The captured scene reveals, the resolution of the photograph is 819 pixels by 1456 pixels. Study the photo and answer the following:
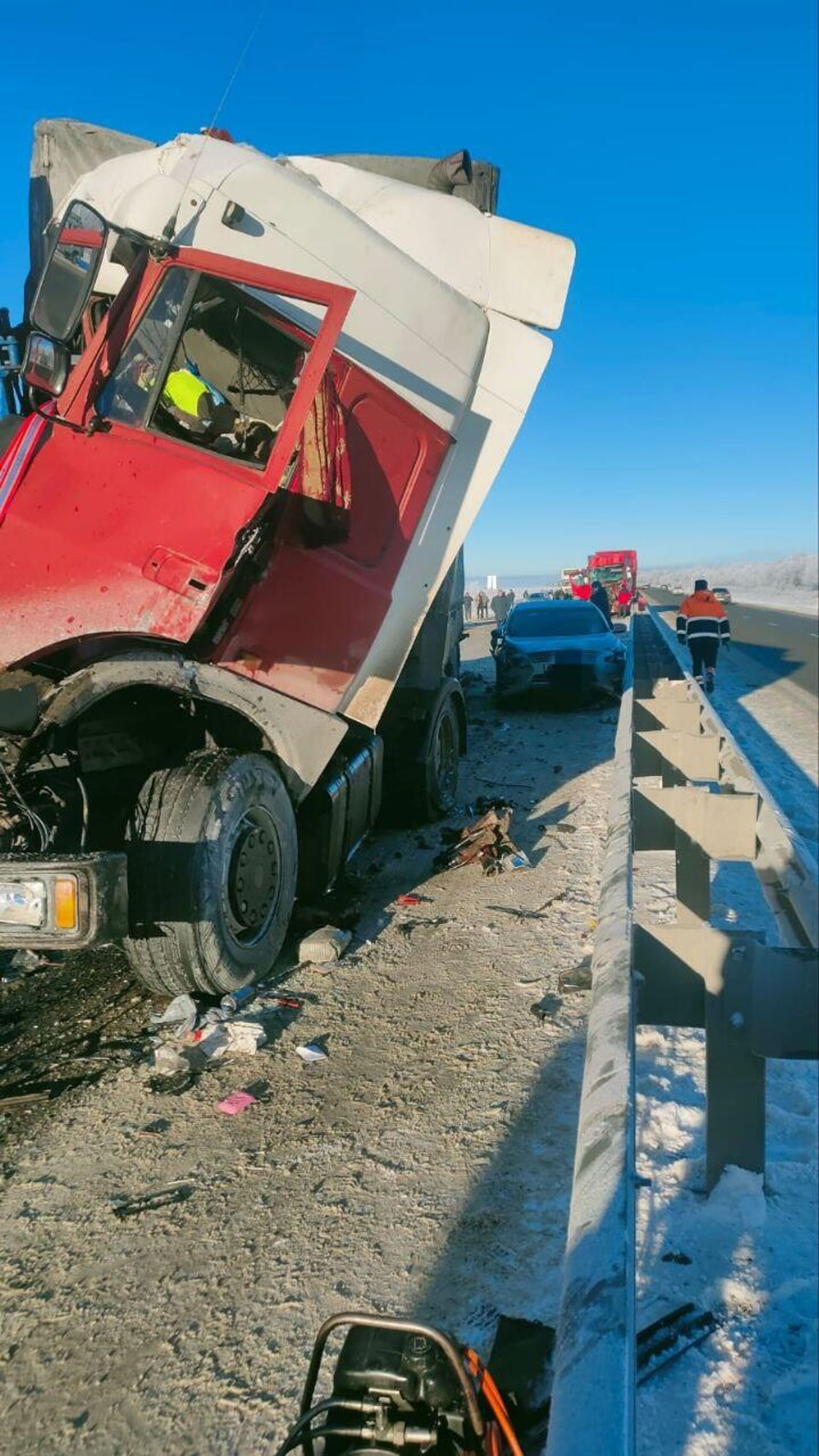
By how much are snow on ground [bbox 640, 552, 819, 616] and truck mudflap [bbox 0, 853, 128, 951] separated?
116 ft

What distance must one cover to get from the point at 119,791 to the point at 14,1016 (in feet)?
3.68

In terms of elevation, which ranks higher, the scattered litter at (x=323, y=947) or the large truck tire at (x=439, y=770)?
the large truck tire at (x=439, y=770)

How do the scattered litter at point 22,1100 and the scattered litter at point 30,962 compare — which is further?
the scattered litter at point 30,962

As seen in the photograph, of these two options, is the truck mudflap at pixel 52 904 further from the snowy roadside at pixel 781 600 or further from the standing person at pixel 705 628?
the snowy roadside at pixel 781 600

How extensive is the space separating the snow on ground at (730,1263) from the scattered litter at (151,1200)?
1.41 m

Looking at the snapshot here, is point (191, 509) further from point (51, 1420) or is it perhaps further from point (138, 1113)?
point (51, 1420)

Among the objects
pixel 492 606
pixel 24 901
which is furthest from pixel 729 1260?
pixel 492 606

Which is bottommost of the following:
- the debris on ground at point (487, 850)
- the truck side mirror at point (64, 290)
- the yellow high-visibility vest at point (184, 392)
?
the debris on ground at point (487, 850)

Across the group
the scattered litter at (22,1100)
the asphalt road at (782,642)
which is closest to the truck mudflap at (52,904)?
the scattered litter at (22,1100)

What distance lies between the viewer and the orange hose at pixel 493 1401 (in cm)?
143

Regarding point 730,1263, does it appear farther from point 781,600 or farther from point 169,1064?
point 781,600

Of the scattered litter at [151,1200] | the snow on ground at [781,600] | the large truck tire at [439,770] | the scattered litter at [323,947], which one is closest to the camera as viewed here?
the scattered litter at [151,1200]

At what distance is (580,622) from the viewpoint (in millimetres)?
13320

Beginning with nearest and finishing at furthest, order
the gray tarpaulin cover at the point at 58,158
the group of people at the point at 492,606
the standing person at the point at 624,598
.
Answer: the gray tarpaulin cover at the point at 58,158 → the group of people at the point at 492,606 → the standing person at the point at 624,598
